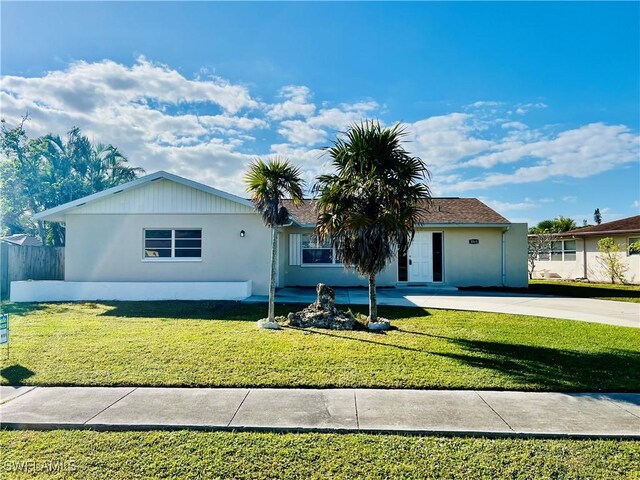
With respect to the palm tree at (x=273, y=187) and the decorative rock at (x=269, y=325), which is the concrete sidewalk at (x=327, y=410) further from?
the palm tree at (x=273, y=187)

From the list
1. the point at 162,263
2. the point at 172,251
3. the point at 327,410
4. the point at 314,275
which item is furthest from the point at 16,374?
the point at 314,275

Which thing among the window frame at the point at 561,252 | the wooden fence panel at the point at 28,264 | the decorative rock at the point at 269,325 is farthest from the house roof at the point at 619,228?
the wooden fence panel at the point at 28,264

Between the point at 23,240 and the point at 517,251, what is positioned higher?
the point at 23,240

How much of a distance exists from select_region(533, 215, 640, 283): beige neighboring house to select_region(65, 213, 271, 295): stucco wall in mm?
19118

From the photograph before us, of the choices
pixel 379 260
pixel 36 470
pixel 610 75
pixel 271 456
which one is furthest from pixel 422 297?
pixel 36 470

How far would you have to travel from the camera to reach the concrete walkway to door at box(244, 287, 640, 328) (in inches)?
408

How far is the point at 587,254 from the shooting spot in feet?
73.7

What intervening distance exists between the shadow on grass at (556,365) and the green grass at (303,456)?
168 centimetres

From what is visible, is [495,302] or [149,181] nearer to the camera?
[495,302]

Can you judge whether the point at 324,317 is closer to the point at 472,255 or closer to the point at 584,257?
the point at 472,255

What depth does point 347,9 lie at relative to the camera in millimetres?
9883

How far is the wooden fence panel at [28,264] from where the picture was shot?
14.9 m

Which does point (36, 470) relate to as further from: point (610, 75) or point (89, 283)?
point (610, 75)

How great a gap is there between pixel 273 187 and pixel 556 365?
6.51 m
